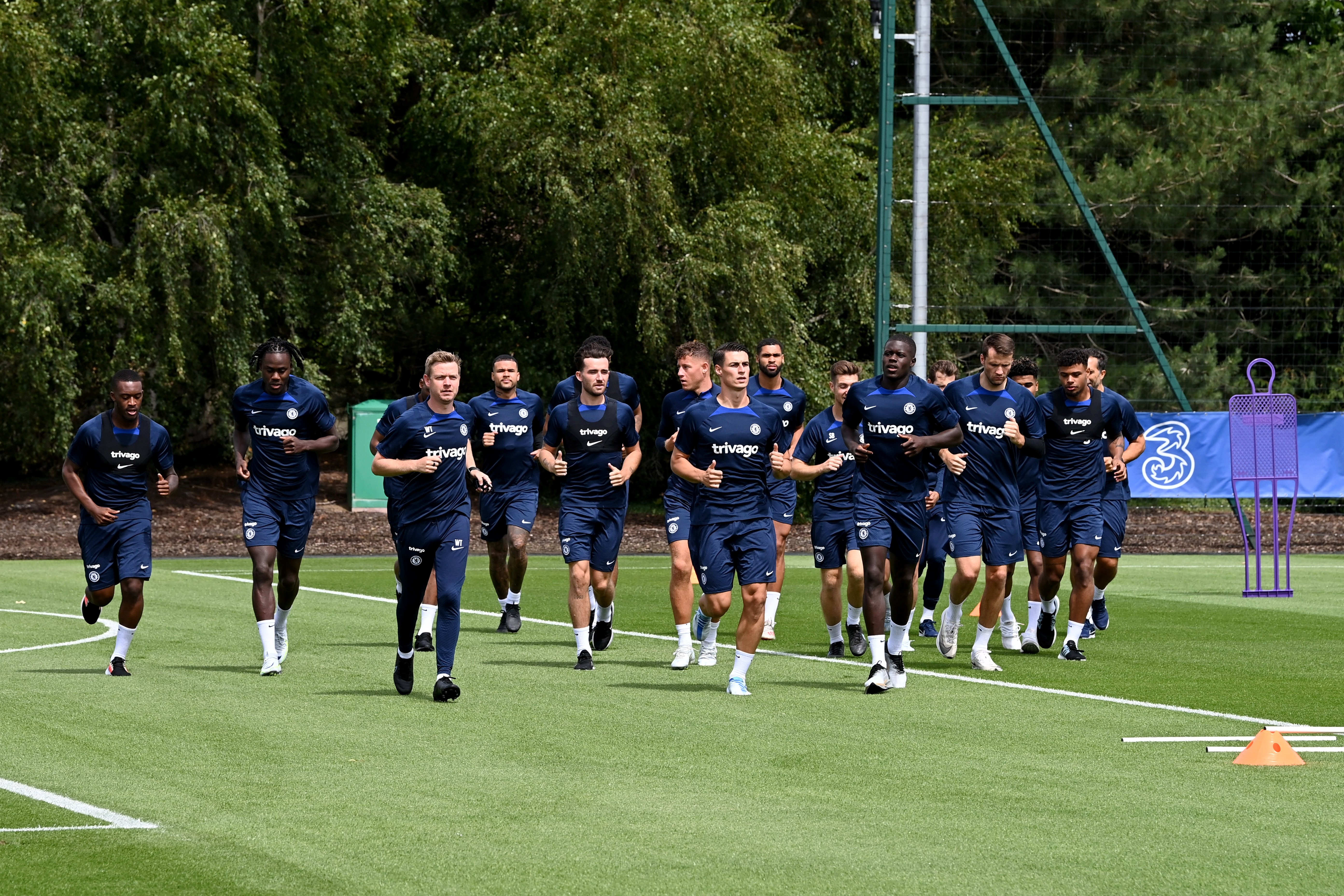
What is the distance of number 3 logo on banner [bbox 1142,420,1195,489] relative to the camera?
90.9 feet

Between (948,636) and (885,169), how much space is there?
1268 cm

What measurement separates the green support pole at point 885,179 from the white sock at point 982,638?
37.3 ft

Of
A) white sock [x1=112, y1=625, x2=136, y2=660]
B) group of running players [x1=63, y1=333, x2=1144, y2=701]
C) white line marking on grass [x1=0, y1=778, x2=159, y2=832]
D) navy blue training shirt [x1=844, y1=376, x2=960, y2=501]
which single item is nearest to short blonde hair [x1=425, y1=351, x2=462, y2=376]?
group of running players [x1=63, y1=333, x2=1144, y2=701]

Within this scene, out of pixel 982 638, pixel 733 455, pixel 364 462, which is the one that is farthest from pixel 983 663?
pixel 364 462

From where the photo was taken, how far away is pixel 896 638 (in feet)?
41.1

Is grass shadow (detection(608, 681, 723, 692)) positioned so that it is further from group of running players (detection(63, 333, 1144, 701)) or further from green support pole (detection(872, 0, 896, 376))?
green support pole (detection(872, 0, 896, 376))

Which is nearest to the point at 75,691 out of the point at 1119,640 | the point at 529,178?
the point at 1119,640

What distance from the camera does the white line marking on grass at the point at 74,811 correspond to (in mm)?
7496

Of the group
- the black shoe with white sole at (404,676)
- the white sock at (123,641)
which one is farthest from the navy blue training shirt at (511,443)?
the black shoe with white sole at (404,676)

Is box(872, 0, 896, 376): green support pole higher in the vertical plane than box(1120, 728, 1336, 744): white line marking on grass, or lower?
higher

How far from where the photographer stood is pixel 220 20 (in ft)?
99.9

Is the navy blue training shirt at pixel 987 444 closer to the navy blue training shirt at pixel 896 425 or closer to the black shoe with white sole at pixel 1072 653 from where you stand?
the black shoe with white sole at pixel 1072 653

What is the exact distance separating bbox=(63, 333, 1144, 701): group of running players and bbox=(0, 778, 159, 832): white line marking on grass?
3.40m

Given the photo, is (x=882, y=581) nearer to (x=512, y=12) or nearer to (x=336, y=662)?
(x=336, y=662)
